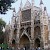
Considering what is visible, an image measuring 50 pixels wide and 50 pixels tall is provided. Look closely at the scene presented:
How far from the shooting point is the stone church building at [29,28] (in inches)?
1378

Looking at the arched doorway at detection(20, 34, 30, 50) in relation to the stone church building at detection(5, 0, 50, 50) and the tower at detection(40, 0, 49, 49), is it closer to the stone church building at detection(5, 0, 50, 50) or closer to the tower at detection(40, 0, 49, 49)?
the stone church building at detection(5, 0, 50, 50)

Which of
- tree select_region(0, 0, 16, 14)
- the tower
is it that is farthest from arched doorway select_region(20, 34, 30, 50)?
tree select_region(0, 0, 16, 14)

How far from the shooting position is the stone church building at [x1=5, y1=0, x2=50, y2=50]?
1378 inches

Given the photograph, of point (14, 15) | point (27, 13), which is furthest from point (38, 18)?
point (14, 15)

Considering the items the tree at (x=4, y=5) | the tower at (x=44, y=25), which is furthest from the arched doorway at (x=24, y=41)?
the tree at (x=4, y=5)

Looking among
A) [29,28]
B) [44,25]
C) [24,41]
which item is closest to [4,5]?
[44,25]

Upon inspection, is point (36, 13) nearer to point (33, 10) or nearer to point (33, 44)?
point (33, 10)

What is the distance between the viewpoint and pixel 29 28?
38375 mm

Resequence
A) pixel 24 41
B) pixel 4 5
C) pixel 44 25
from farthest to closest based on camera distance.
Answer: pixel 24 41, pixel 44 25, pixel 4 5

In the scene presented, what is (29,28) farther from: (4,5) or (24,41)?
(4,5)

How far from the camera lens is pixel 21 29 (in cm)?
4000

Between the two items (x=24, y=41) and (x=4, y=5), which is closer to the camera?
(x=4, y=5)

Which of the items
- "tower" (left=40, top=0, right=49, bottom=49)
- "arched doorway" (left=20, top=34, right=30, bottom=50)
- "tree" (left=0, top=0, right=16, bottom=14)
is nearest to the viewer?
"tree" (left=0, top=0, right=16, bottom=14)

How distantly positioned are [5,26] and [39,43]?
35.0 ft
